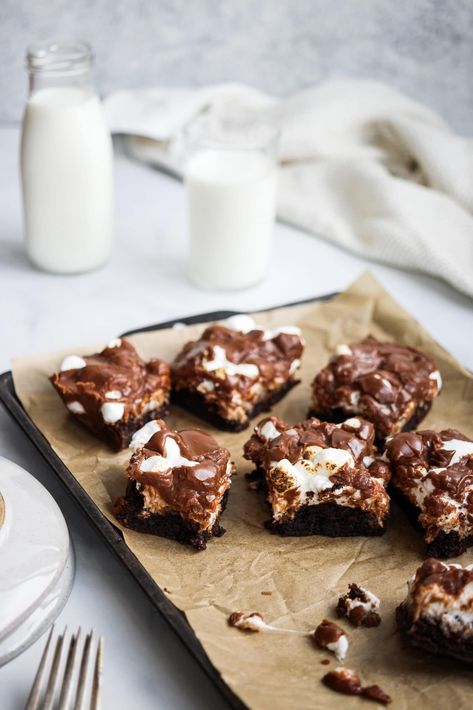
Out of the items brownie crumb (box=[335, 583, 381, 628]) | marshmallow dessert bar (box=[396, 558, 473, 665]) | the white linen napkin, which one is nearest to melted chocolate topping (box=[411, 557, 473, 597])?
marshmallow dessert bar (box=[396, 558, 473, 665])

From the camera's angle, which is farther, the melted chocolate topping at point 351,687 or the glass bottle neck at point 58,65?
the glass bottle neck at point 58,65

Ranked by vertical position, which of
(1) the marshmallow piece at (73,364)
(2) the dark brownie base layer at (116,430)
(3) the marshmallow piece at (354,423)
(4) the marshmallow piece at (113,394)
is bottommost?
(2) the dark brownie base layer at (116,430)

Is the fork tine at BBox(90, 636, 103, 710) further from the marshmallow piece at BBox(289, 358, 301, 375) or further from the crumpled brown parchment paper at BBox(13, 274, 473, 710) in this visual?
the marshmallow piece at BBox(289, 358, 301, 375)

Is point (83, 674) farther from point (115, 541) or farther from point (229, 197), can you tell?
point (229, 197)

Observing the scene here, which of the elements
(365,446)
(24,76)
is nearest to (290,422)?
(365,446)

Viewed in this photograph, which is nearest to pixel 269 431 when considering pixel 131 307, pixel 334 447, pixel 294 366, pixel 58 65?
pixel 334 447

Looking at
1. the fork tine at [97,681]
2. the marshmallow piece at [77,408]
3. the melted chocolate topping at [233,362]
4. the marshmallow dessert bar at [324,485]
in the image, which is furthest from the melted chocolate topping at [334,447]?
the fork tine at [97,681]

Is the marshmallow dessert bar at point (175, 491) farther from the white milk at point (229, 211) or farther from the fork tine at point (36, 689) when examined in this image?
the white milk at point (229, 211)

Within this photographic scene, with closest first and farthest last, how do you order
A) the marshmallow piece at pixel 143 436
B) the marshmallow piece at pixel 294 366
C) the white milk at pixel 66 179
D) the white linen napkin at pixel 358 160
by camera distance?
1. the marshmallow piece at pixel 143 436
2. the marshmallow piece at pixel 294 366
3. the white milk at pixel 66 179
4. the white linen napkin at pixel 358 160

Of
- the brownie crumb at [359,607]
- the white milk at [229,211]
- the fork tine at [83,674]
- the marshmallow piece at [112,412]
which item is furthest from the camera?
the white milk at [229,211]
